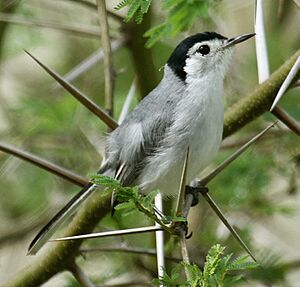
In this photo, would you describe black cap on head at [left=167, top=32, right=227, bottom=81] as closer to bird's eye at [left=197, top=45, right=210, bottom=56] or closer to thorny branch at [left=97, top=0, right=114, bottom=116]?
bird's eye at [left=197, top=45, right=210, bottom=56]

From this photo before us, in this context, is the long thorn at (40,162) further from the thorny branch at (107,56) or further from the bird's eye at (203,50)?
the bird's eye at (203,50)

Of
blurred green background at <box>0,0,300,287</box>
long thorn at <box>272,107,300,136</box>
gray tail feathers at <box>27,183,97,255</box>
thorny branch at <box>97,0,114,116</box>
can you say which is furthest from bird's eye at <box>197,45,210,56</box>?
long thorn at <box>272,107,300,136</box>

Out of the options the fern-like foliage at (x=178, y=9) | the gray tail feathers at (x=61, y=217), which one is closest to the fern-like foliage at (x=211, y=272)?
the fern-like foliage at (x=178, y=9)

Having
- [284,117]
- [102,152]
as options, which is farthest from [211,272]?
[102,152]

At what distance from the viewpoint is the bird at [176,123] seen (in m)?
2.61

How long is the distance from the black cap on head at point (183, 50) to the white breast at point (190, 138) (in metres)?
0.07

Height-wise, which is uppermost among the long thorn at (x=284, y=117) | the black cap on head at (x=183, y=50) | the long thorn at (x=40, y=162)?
the black cap on head at (x=183, y=50)

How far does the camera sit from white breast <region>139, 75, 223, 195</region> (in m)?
2.55

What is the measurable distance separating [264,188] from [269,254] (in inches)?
11.5

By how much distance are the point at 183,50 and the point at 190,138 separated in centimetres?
35

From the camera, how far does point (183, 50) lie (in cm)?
272

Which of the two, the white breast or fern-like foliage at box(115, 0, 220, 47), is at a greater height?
fern-like foliage at box(115, 0, 220, 47)

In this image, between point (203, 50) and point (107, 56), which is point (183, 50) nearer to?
point (203, 50)

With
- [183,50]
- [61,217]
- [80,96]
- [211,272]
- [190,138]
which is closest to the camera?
[211,272]
